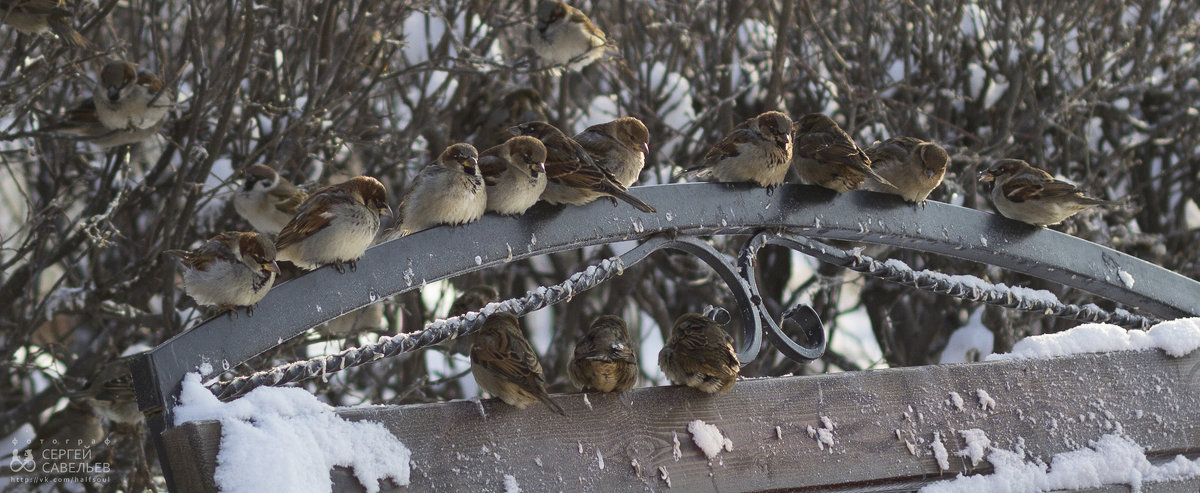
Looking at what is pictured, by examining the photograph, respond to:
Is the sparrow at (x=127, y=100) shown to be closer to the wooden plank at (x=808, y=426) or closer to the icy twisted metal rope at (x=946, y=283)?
the icy twisted metal rope at (x=946, y=283)

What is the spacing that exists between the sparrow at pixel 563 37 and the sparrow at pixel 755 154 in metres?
2.40

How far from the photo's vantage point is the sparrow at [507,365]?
7.51 ft

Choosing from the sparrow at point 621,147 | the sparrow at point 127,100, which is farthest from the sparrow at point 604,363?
the sparrow at point 127,100

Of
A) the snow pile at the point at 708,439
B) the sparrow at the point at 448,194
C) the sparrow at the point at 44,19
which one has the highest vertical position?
the sparrow at the point at 44,19

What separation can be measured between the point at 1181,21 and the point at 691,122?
11.4 ft

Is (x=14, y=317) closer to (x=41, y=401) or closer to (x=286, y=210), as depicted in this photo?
(x=41, y=401)

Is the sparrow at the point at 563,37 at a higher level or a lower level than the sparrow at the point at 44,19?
lower

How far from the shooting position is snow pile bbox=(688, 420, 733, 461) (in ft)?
7.84

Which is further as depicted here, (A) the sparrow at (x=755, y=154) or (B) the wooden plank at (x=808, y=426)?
(A) the sparrow at (x=755, y=154)

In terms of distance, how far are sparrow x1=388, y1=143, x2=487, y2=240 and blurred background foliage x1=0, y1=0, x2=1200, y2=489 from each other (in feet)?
7.16

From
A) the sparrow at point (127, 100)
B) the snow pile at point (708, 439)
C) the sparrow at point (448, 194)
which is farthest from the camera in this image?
the sparrow at point (127, 100)

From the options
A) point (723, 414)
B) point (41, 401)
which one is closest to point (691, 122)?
point (41, 401)

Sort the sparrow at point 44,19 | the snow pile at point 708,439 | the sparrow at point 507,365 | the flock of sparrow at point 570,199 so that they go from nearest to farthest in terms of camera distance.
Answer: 1. the sparrow at point 507,365
2. the snow pile at point 708,439
3. the flock of sparrow at point 570,199
4. the sparrow at point 44,19

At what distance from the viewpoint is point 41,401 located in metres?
5.42
